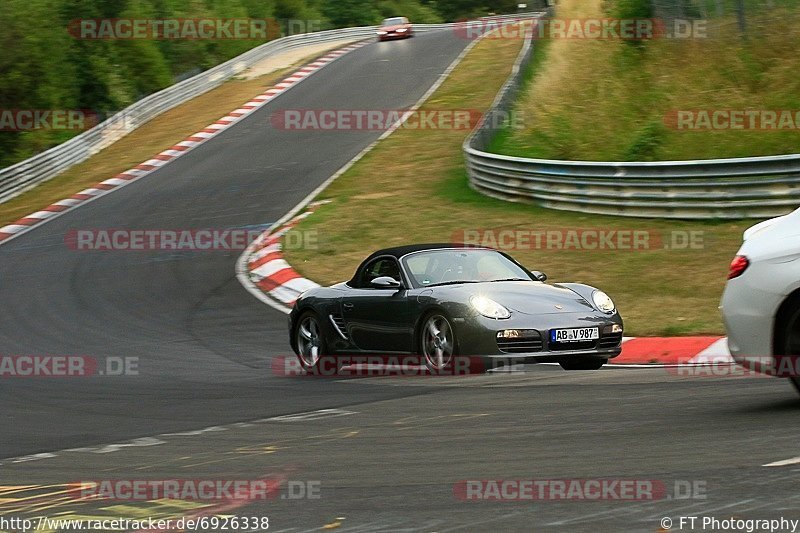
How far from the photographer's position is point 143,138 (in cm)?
3403

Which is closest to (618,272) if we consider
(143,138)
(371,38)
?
(143,138)

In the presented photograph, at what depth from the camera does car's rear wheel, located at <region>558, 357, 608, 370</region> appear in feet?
35.1

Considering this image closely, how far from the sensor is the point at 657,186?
17953mm

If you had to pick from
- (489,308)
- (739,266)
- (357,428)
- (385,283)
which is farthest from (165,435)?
(739,266)

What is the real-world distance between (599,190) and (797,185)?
11.2ft

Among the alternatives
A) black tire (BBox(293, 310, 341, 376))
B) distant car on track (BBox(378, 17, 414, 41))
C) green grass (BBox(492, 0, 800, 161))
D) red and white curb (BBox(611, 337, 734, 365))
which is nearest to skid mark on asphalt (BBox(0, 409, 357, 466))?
black tire (BBox(293, 310, 341, 376))

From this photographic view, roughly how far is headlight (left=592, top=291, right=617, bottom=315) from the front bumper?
377 mm

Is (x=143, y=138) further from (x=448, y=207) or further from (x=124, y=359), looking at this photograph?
(x=124, y=359)

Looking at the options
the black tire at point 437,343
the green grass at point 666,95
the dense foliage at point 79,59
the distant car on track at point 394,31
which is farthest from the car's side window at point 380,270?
the distant car on track at point 394,31

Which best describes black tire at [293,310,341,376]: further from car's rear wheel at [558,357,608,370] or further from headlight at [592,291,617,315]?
headlight at [592,291,617,315]

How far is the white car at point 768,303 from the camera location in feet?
23.5

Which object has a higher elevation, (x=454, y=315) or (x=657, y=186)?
(x=657, y=186)

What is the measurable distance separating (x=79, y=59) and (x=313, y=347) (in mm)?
27571

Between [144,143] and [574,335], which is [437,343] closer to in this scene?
[574,335]
